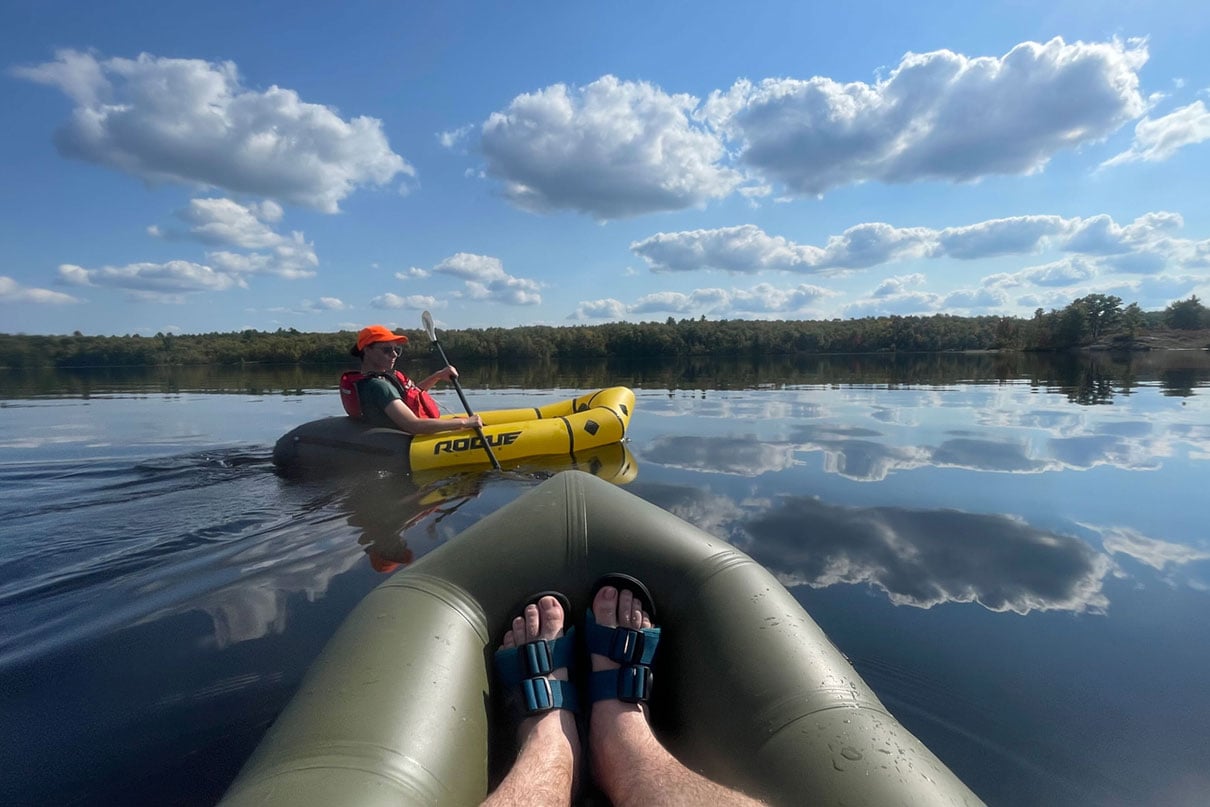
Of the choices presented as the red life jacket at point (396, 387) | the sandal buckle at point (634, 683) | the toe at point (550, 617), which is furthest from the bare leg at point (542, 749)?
the red life jacket at point (396, 387)

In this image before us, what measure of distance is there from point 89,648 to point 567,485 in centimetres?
235

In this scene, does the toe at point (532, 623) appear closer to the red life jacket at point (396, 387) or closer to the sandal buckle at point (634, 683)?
the sandal buckle at point (634, 683)

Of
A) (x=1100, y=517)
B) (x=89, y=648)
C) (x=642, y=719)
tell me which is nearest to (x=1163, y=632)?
(x=1100, y=517)

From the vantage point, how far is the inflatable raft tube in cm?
143

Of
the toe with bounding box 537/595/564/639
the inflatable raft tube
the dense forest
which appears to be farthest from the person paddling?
the dense forest

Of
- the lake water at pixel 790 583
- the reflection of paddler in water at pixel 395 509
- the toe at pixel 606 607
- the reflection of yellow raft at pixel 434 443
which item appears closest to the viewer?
the lake water at pixel 790 583

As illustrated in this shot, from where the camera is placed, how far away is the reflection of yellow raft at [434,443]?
6062 mm

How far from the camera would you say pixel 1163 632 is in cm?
285

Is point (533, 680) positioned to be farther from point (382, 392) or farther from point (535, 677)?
point (382, 392)

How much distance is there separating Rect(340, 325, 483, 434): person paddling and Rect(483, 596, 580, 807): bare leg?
14.3 feet

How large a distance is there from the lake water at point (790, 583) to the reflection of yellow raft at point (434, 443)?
12.4 inches

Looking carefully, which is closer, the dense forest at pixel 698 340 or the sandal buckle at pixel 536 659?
the sandal buckle at pixel 536 659

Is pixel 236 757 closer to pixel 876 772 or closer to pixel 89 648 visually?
pixel 89 648

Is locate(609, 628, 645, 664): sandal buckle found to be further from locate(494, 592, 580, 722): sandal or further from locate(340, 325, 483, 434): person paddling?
locate(340, 325, 483, 434): person paddling
